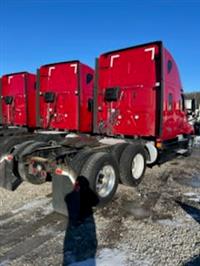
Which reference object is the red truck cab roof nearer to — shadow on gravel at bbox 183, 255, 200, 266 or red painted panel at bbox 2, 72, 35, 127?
red painted panel at bbox 2, 72, 35, 127

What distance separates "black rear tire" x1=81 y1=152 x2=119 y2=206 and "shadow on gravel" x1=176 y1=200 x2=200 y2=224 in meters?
1.29

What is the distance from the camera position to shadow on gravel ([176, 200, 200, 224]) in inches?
176

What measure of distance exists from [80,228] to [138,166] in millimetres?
2635

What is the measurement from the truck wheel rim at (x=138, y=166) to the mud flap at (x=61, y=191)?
214 centimetres

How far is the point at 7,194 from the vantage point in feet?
17.8

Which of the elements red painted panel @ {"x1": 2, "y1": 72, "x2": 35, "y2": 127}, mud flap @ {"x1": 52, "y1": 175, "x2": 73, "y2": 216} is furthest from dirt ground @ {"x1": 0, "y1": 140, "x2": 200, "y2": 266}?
red painted panel @ {"x1": 2, "y1": 72, "x2": 35, "y2": 127}

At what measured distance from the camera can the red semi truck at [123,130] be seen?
5211 mm

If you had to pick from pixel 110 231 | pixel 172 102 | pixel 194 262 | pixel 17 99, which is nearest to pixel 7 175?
pixel 110 231

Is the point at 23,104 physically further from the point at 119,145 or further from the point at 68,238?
the point at 68,238

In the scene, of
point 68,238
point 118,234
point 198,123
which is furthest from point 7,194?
point 198,123

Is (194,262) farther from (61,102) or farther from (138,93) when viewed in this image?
(61,102)

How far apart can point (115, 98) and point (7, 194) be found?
357 centimetres

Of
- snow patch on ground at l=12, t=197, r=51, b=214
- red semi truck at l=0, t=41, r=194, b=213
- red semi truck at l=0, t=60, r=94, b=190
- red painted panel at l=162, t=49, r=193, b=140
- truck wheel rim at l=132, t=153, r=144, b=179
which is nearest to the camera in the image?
snow patch on ground at l=12, t=197, r=51, b=214

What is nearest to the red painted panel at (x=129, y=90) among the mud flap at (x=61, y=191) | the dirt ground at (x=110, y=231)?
the dirt ground at (x=110, y=231)
